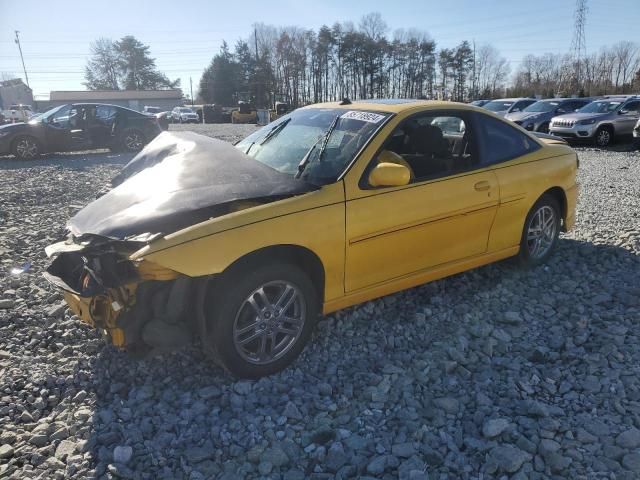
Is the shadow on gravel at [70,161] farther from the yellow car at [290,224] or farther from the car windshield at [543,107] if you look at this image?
the car windshield at [543,107]

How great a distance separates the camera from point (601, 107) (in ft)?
54.6

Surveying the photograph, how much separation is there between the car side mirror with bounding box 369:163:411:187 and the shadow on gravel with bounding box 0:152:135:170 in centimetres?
1069

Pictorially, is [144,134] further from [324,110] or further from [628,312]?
[628,312]

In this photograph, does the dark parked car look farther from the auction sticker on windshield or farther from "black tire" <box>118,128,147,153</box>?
the auction sticker on windshield

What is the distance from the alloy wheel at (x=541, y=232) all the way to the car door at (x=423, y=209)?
2.56 ft

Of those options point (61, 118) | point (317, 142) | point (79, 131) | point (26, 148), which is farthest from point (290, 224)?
point (61, 118)

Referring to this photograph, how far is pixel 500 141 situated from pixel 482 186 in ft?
2.03

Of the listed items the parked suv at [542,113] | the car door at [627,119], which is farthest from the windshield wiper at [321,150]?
the parked suv at [542,113]

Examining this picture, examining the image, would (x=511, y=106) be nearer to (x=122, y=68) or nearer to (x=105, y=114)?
(x=105, y=114)

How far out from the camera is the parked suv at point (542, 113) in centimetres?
1805

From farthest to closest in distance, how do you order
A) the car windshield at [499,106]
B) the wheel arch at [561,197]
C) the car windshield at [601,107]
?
the car windshield at [499,106], the car windshield at [601,107], the wheel arch at [561,197]

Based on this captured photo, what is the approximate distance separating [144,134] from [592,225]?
1247 centimetres

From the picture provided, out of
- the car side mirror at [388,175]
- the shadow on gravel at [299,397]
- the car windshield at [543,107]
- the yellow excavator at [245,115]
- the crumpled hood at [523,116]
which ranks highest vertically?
→ the yellow excavator at [245,115]

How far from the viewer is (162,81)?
7925cm
